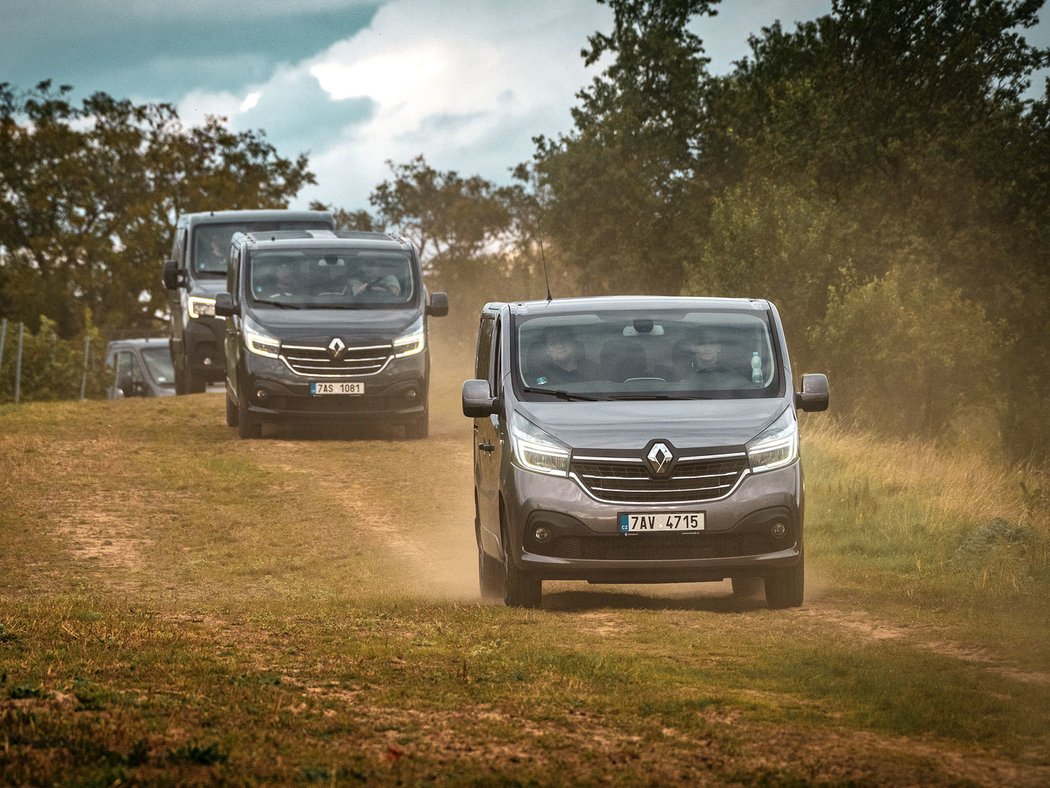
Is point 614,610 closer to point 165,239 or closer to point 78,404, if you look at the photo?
point 78,404

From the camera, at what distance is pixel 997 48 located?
49500mm

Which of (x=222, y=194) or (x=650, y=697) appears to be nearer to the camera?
(x=650, y=697)

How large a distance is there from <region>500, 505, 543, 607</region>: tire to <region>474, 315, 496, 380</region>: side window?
63.7 inches

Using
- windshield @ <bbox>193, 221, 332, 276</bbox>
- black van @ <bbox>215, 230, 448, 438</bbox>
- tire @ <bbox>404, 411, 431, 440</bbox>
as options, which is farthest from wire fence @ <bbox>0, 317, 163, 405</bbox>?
tire @ <bbox>404, 411, 431, 440</bbox>

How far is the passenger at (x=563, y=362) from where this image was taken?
35.6ft

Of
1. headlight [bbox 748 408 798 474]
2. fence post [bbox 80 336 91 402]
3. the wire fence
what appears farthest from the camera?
fence post [bbox 80 336 91 402]

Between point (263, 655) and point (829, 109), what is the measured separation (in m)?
41.4

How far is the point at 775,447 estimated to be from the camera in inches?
411

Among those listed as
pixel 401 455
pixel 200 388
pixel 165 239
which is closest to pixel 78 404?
pixel 200 388

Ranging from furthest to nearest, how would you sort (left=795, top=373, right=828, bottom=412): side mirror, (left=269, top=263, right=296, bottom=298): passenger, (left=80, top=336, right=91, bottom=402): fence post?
(left=80, top=336, right=91, bottom=402): fence post, (left=269, top=263, right=296, bottom=298): passenger, (left=795, top=373, right=828, bottom=412): side mirror

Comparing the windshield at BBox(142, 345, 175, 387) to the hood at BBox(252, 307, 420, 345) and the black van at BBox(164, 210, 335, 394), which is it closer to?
the black van at BBox(164, 210, 335, 394)

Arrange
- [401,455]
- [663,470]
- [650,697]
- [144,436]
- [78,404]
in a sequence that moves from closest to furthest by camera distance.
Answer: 1. [650,697]
2. [663,470]
3. [401,455]
4. [144,436]
5. [78,404]

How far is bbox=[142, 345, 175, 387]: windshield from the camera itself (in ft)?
117

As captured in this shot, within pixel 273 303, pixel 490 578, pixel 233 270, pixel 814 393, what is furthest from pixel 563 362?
pixel 233 270
